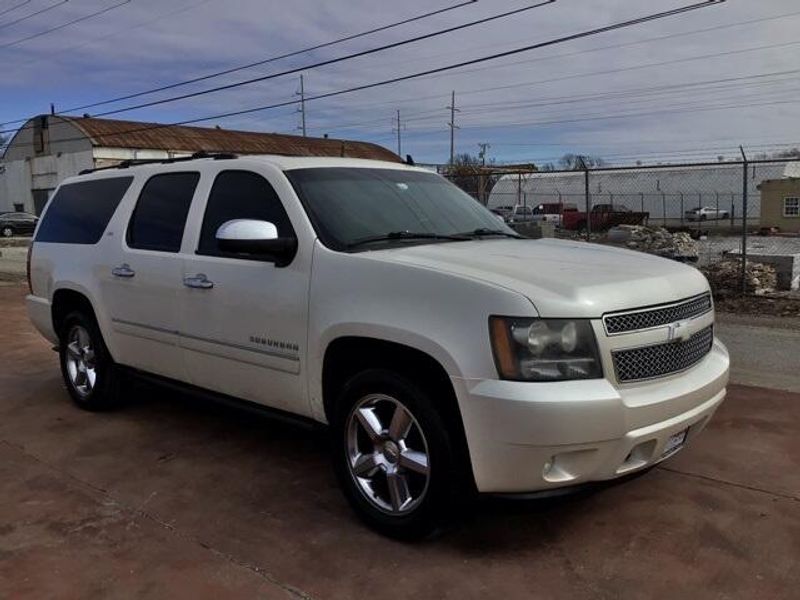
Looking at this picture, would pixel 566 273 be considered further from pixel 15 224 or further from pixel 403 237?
pixel 15 224

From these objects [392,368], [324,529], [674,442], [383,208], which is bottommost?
[324,529]

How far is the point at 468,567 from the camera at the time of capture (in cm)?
345

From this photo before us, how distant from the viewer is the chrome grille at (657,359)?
3.29 m

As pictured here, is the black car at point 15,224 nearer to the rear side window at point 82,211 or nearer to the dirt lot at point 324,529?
the rear side window at point 82,211

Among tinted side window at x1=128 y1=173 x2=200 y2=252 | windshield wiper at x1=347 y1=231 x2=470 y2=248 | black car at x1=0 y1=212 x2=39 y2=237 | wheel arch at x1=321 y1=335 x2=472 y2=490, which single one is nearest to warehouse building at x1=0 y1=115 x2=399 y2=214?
black car at x1=0 y1=212 x2=39 y2=237

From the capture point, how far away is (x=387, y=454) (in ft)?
12.2

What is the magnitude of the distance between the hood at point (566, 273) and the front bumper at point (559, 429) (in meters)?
0.35

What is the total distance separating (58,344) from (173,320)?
209cm

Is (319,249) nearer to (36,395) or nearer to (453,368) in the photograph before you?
(453,368)

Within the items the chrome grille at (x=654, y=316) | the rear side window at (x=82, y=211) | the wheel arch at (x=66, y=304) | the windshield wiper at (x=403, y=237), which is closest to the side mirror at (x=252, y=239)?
the windshield wiper at (x=403, y=237)

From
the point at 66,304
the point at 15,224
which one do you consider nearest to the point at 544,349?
the point at 66,304

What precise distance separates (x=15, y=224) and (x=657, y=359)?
4778cm

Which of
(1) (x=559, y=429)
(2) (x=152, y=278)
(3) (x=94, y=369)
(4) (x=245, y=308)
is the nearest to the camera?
(1) (x=559, y=429)

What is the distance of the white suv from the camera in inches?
126
